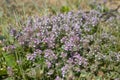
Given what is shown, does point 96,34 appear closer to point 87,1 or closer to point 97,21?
point 97,21

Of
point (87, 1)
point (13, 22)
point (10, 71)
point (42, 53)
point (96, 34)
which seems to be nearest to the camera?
point (10, 71)

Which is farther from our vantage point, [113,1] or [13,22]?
[113,1]

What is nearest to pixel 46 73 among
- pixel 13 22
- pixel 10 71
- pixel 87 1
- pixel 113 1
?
pixel 10 71

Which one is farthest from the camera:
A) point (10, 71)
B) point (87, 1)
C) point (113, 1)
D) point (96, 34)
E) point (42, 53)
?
point (113, 1)

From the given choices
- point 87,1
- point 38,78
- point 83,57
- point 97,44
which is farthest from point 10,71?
point 87,1

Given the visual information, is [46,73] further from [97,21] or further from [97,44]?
[97,21]

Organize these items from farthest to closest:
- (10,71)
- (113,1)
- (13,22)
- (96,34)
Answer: (113,1), (13,22), (96,34), (10,71)

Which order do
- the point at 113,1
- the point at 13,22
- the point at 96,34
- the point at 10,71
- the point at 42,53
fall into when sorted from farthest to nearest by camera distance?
the point at 113,1 < the point at 13,22 < the point at 96,34 < the point at 42,53 < the point at 10,71

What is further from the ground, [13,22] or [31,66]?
[13,22]

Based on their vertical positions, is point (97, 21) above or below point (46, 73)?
above
